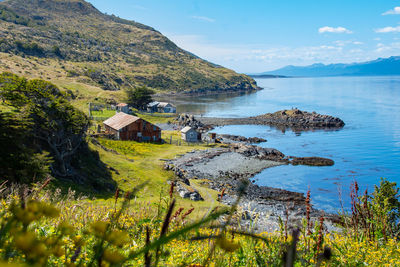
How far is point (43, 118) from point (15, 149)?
8.11 metres

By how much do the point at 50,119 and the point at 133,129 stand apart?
3346 cm

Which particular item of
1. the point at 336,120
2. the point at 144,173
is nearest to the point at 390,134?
the point at 336,120

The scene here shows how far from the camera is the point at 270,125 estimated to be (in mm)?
95500

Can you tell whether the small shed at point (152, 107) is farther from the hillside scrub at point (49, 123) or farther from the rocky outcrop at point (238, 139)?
the hillside scrub at point (49, 123)

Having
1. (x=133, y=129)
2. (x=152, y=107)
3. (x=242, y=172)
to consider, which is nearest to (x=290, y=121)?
(x=152, y=107)

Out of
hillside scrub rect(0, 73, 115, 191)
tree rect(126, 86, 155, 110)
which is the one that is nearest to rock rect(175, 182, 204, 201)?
hillside scrub rect(0, 73, 115, 191)

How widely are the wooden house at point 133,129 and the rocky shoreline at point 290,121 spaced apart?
3475cm

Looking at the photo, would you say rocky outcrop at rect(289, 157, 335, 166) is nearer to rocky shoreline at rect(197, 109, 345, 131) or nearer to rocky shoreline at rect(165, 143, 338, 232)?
rocky shoreline at rect(165, 143, 338, 232)

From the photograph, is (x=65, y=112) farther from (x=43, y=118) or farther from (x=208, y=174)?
(x=208, y=174)

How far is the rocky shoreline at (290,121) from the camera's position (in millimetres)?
92312

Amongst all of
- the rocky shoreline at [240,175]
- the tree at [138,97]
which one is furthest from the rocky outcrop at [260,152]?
the tree at [138,97]

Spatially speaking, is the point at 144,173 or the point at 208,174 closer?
the point at 144,173

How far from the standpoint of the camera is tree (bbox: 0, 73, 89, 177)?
25.0 metres

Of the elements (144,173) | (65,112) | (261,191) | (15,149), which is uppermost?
(65,112)
